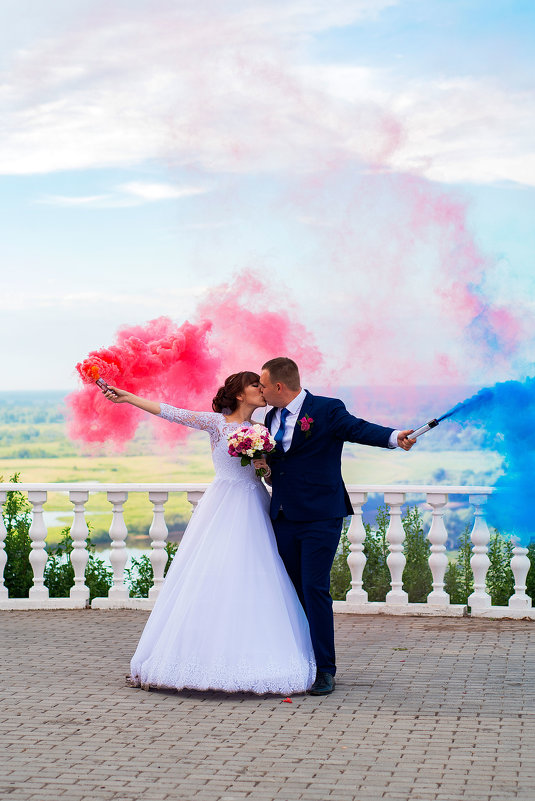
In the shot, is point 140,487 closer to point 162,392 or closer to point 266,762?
point 162,392

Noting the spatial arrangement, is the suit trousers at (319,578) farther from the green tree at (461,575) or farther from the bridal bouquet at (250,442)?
the green tree at (461,575)

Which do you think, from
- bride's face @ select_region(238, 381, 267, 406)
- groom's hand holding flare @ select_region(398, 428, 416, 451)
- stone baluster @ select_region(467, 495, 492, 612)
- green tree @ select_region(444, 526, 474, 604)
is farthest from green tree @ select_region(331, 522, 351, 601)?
groom's hand holding flare @ select_region(398, 428, 416, 451)

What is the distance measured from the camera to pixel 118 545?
29.4ft

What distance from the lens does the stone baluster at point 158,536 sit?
8.74m

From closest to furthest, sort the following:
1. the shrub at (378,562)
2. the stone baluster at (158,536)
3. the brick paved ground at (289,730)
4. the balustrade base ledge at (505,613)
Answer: the brick paved ground at (289,730), the balustrade base ledge at (505,613), the stone baluster at (158,536), the shrub at (378,562)

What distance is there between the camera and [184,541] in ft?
20.9

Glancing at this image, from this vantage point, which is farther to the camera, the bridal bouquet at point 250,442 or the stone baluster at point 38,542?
the stone baluster at point 38,542

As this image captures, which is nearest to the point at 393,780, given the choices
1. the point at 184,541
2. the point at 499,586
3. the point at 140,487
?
the point at 184,541

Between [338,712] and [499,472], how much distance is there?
9.17 ft

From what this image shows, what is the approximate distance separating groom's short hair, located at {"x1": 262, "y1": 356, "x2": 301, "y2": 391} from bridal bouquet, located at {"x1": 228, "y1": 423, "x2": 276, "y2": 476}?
0.33 meters

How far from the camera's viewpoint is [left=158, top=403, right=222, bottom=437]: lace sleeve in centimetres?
632

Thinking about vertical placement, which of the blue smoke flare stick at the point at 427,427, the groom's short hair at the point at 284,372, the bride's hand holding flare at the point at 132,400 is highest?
the groom's short hair at the point at 284,372

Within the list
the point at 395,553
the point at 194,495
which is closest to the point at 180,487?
the point at 194,495

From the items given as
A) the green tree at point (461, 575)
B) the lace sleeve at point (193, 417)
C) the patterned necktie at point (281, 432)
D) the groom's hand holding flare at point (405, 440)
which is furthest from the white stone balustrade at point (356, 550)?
the groom's hand holding flare at point (405, 440)
